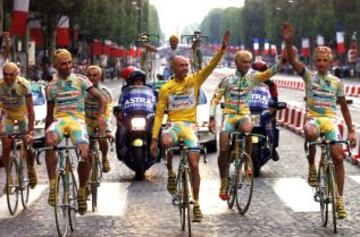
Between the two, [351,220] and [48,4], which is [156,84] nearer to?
[351,220]

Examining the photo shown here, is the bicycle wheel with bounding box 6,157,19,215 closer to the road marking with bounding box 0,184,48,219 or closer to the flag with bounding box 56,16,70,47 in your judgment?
the road marking with bounding box 0,184,48,219

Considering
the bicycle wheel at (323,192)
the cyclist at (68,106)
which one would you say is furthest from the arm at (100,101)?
the bicycle wheel at (323,192)

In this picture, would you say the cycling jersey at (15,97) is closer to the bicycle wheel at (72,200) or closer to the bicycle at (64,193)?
the bicycle at (64,193)

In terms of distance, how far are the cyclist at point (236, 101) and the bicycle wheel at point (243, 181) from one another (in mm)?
241

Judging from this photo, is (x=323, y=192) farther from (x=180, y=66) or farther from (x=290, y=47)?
(x=180, y=66)

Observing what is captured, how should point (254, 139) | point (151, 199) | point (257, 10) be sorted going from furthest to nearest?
point (257, 10)
point (254, 139)
point (151, 199)

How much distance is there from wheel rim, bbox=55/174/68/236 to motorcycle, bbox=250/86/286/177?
500cm

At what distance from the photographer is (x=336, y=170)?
9195mm

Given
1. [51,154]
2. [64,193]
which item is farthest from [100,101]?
[64,193]

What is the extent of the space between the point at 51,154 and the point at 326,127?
9.43 feet

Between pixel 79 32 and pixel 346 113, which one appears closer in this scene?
pixel 346 113

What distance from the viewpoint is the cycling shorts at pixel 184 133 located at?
30.0 ft

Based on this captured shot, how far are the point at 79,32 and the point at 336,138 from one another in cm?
6574

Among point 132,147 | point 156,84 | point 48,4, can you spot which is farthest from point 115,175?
point 48,4
